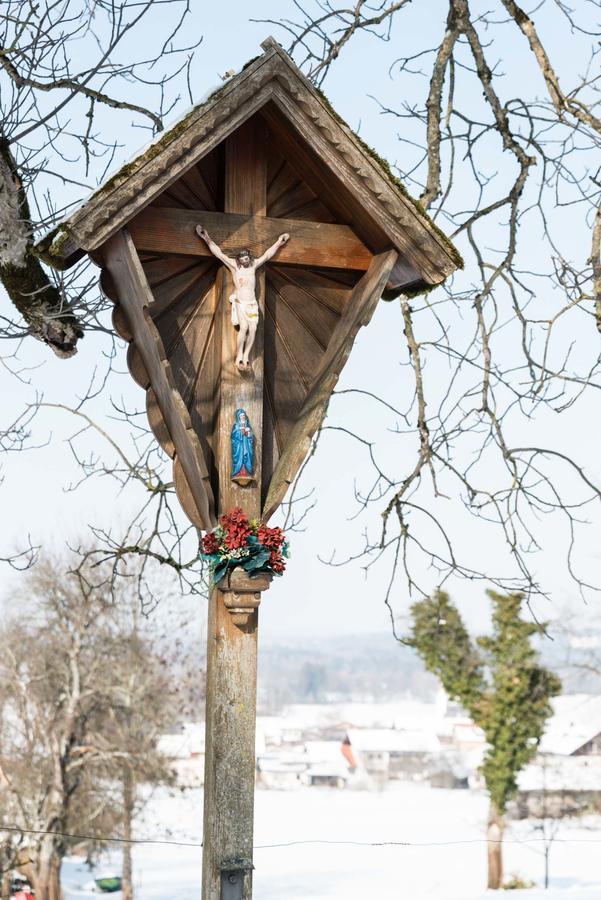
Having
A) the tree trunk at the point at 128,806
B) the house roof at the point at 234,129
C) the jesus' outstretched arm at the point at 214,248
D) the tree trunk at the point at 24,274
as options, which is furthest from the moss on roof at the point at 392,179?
the tree trunk at the point at 128,806

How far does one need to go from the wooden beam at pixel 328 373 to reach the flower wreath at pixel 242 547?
13 cm

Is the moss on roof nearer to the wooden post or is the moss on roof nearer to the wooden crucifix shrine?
the wooden crucifix shrine

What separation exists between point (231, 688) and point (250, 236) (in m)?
1.59

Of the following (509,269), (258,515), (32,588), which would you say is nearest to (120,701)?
(32,588)

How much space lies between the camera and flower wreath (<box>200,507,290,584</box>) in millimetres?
3844

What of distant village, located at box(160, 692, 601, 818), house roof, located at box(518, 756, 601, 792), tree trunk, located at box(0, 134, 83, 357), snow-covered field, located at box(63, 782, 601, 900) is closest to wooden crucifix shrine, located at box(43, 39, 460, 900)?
tree trunk, located at box(0, 134, 83, 357)

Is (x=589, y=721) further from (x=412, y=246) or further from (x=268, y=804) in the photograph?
(x=412, y=246)

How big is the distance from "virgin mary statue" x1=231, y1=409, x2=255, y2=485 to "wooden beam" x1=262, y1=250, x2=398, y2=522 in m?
0.12

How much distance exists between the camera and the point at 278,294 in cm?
442

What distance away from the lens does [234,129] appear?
4.02 metres

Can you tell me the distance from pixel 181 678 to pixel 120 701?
123cm

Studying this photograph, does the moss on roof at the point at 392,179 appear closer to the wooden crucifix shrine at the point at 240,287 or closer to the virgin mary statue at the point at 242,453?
the wooden crucifix shrine at the point at 240,287

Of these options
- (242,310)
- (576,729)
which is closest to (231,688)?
(242,310)

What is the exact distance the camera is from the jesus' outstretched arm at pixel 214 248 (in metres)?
4.11
